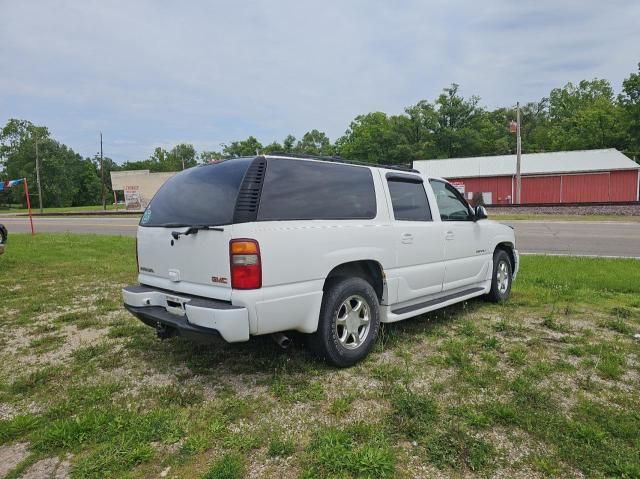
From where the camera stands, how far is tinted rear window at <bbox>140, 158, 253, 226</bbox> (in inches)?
138

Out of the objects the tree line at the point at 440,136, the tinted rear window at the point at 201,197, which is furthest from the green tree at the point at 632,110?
the tinted rear window at the point at 201,197

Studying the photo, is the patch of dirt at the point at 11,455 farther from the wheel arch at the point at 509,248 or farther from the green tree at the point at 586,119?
the green tree at the point at 586,119

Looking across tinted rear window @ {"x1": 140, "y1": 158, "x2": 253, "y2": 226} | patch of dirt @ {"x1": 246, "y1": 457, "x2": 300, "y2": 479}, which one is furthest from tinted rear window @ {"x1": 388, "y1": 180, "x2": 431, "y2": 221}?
patch of dirt @ {"x1": 246, "y1": 457, "x2": 300, "y2": 479}

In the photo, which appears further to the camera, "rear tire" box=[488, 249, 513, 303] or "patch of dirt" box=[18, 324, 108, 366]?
"rear tire" box=[488, 249, 513, 303]

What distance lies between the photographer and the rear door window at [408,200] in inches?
181

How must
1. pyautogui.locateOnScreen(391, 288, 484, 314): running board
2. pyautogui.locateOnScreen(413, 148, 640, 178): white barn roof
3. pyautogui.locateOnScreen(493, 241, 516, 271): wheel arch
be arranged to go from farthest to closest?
pyautogui.locateOnScreen(413, 148, 640, 178): white barn roof, pyautogui.locateOnScreen(493, 241, 516, 271): wheel arch, pyautogui.locateOnScreen(391, 288, 484, 314): running board

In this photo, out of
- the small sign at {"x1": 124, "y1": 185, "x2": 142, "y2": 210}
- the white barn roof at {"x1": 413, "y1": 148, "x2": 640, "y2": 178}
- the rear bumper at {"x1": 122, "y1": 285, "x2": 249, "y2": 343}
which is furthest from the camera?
the small sign at {"x1": 124, "y1": 185, "x2": 142, "y2": 210}

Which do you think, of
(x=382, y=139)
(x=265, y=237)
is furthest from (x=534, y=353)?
(x=382, y=139)

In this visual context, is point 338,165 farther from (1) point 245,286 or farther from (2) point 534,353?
(2) point 534,353

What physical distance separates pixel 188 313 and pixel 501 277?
4669mm

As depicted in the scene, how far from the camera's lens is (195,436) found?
2855 mm

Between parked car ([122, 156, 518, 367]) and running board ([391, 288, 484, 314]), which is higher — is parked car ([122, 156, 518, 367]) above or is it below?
above

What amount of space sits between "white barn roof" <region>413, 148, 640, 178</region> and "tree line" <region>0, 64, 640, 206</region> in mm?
8991

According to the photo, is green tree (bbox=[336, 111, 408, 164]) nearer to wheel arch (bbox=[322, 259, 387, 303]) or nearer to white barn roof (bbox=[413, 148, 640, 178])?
white barn roof (bbox=[413, 148, 640, 178])
